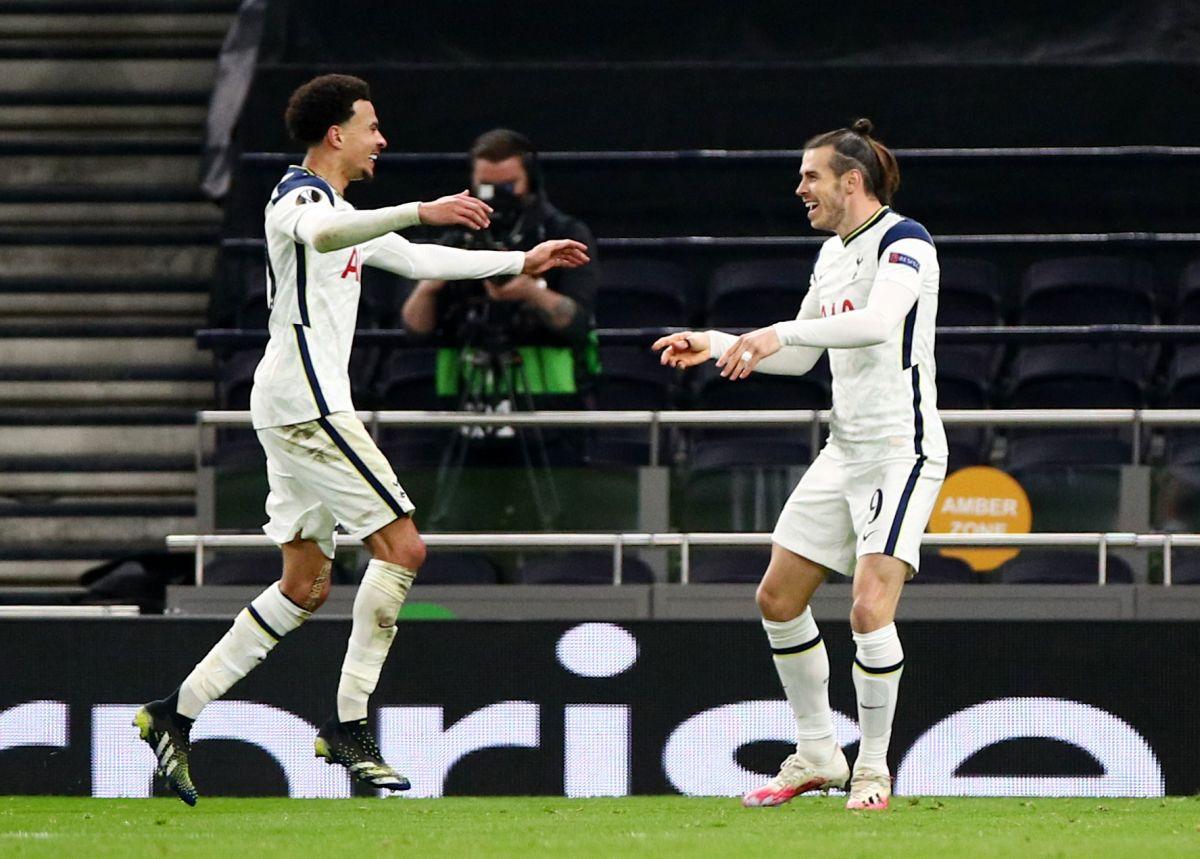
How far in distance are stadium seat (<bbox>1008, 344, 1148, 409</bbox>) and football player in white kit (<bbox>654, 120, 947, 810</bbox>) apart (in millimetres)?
3745

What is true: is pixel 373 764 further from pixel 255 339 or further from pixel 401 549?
pixel 255 339

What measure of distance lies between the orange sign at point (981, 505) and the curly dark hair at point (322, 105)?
299 cm

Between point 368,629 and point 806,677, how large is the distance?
1.29 meters

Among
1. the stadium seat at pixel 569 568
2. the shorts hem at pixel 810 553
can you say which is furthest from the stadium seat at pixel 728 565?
the shorts hem at pixel 810 553

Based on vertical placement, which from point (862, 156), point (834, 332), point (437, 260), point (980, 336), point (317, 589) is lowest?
point (317, 589)

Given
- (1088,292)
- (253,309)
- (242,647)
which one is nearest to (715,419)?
(242,647)

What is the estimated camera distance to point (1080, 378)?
9.73m

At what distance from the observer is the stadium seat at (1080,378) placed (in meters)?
9.57

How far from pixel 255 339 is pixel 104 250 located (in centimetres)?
325

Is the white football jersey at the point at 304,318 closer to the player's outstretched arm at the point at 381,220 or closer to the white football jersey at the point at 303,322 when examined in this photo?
the white football jersey at the point at 303,322

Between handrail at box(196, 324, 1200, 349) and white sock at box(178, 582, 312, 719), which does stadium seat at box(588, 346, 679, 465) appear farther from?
white sock at box(178, 582, 312, 719)

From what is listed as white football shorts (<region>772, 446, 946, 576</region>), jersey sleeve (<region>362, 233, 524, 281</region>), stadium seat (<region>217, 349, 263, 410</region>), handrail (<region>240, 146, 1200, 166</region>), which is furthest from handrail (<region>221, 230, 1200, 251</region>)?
white football shorts (<region>772, 446, 946, 576</region>)

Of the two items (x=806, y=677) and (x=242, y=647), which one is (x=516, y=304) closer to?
(x=242, y=647)

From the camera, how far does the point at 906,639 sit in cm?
720
